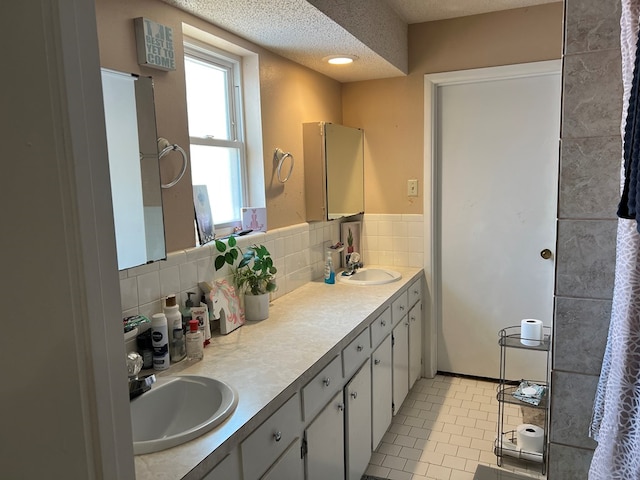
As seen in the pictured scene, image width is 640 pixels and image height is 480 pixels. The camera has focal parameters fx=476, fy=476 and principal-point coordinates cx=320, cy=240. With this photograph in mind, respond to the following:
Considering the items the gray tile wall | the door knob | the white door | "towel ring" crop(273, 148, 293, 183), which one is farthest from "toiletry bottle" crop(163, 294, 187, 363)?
the door knob

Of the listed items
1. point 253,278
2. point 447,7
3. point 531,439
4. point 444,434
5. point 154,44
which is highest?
point 447,7

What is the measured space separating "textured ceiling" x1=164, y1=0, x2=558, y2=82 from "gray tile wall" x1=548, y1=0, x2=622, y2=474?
3.42 feet

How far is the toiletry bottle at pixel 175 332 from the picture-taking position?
1746mm

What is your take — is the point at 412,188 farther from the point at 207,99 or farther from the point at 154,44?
the point at 154,44

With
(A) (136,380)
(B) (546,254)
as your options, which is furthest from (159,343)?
(B) (546,254)

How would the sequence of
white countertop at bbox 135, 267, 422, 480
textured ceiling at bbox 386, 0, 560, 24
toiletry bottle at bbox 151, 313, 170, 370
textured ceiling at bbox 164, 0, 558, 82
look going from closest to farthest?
white countertop at bbox 135, 267, 422, 480 < toiletry bottle at bbox 151, 313, 170, 370 < textured ceiling at bbox 164, 0, 558, 82 < textured ceiling at bbox 386, 0, 560, 24

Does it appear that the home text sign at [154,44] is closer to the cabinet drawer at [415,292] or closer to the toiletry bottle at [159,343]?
the toiletry bottle at [159,343]

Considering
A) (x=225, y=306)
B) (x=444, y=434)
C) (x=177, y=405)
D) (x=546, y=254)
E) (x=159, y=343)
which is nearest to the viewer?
(x=177, y=405)

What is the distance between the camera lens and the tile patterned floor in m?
2.47

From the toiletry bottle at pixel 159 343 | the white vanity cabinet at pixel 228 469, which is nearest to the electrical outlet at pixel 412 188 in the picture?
the toiletry bottle at pixel 159 343

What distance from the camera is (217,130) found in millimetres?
2377

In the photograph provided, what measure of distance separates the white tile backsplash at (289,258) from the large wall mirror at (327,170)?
0.44ft

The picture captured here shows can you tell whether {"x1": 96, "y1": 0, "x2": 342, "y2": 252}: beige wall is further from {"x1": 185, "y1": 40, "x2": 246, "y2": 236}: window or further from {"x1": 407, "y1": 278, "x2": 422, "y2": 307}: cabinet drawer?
{"x1": 407, "y1": 278, "x2": 422, "y2": 307}: cabinet drawer

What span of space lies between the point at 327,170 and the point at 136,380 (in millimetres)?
1843
